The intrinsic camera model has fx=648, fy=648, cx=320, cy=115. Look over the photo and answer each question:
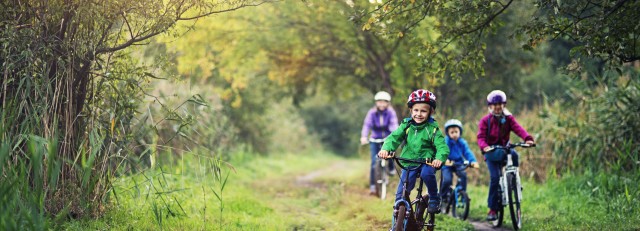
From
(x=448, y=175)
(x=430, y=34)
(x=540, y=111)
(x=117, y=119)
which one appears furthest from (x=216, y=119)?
(x=117, y=119)

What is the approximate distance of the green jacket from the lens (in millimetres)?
6477

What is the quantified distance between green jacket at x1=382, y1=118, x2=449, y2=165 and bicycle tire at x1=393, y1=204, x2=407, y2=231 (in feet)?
1.91

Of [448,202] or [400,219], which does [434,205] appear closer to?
[400,219]

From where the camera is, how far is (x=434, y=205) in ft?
21.9

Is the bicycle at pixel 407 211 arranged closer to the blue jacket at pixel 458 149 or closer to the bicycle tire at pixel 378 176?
Result: the blue jacket at pixel 458 149

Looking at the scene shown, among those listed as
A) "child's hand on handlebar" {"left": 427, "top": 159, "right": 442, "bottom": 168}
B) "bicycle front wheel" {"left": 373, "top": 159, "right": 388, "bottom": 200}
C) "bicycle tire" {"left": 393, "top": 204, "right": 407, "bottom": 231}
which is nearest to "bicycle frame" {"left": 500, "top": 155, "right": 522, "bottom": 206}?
"child's hand on handlebar" {"left": 427, "top": 159, "right": 442, "bottom": 168}

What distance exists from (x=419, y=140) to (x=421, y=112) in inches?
11.1

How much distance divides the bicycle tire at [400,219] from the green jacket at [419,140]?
58 cm

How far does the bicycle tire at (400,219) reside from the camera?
6141 mm

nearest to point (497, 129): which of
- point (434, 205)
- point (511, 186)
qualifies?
point (511, 186)

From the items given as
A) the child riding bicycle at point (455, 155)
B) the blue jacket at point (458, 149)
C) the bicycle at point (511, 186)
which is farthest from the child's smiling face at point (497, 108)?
the blue jacket at point (458, 149)

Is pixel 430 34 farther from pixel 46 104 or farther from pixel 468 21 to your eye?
pixel 46 104

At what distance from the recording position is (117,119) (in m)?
7.03

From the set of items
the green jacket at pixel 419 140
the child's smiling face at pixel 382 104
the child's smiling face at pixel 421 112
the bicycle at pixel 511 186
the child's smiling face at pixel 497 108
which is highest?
the child's smiling face at pixel 382 104
